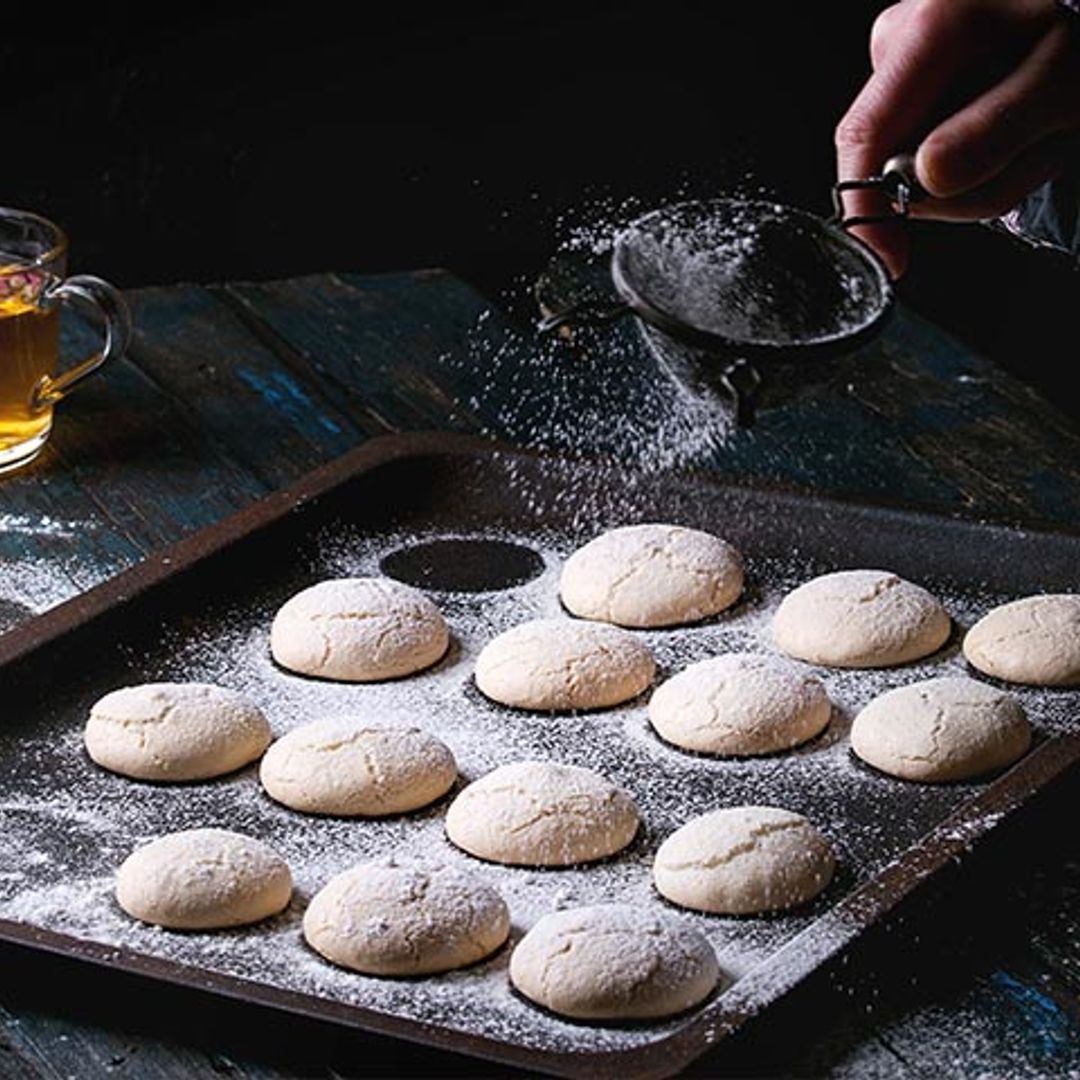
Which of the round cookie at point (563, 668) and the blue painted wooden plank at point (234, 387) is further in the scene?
the blue painted wooden plank at point (234, 387)

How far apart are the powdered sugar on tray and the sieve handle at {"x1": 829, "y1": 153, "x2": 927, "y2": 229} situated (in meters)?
0.32

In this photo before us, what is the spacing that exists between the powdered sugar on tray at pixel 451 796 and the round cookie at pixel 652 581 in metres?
0.02

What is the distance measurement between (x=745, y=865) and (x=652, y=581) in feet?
1.55

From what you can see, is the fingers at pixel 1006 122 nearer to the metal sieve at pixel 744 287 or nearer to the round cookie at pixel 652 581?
the metal sieve at pixel 744 287

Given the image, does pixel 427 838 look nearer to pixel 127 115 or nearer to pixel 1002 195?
pixel 1002 195

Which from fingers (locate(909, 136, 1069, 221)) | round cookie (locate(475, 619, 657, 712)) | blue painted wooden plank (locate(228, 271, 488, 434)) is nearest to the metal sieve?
fingers (locate(909, 136, 1069, 221))

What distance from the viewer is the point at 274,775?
1.70 metres

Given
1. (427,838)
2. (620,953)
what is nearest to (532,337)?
(427,838)

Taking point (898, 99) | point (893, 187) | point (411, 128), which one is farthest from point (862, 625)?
point (411, 128)

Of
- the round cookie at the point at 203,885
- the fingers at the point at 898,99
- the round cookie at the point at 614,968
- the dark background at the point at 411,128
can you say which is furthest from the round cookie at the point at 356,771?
the dark background at the point at 411,128

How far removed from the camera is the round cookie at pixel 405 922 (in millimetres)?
1463

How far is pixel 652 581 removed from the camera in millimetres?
1979

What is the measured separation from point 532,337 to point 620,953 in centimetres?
122

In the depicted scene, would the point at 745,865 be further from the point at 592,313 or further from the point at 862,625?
the point at 592,313
